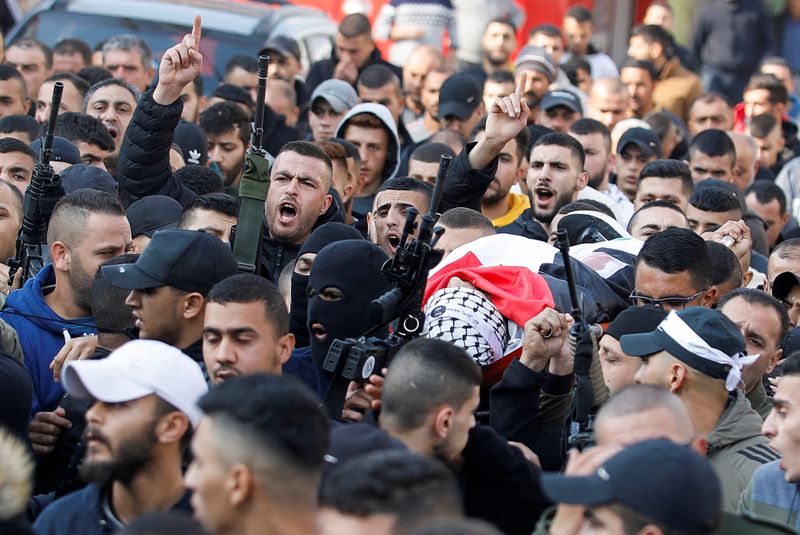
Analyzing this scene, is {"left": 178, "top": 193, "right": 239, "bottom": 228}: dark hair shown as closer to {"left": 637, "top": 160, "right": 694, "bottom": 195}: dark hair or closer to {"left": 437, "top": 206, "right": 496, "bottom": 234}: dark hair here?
{"left": 437, "top": 206, "right": 496, "bottom": 234}: dark hair

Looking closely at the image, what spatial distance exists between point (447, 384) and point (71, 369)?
46.0 inches

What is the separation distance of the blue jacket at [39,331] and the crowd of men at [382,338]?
0.01 meters

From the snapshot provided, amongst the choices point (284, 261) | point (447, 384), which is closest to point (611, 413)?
point (447, 384)

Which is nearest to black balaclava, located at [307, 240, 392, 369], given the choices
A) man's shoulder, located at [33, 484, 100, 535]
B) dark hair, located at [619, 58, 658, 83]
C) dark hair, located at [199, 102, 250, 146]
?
man's shoulder, located at [33, 484, 100, 535]

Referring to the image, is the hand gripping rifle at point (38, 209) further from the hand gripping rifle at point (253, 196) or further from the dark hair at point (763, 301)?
the dark hair at point (763, 301)

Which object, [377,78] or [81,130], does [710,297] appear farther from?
[377,78]

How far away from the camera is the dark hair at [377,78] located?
1177cm

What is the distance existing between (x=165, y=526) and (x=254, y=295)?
2.08 m

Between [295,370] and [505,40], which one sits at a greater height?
[505,40]

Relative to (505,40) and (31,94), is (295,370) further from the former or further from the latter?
(505,40)

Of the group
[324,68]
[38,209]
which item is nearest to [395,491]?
[38,209]

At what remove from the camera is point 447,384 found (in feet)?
15.2

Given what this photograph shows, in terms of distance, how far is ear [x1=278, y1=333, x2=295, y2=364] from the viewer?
17.3 feet

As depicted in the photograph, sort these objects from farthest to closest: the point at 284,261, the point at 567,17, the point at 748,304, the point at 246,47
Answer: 1. the point at 567,17
2. the point at 246,47
3. the point at 284,261
4. the point at 748,304
